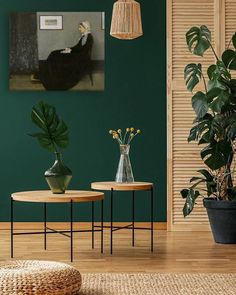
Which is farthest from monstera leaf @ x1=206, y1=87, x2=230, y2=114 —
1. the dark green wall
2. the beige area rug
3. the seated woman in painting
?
the beige area rug

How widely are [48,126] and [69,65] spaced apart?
166 cm

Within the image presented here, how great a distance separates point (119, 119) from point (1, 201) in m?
1.30

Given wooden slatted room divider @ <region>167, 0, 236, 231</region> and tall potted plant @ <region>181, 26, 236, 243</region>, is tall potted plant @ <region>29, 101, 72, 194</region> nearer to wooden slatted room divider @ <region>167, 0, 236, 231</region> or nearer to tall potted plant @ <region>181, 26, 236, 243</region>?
tall potted plant @ <region>181, 26, 236, 243</region>

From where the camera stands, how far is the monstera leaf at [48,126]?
587 cm

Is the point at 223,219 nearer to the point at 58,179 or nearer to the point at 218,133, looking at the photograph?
the point at 218,133

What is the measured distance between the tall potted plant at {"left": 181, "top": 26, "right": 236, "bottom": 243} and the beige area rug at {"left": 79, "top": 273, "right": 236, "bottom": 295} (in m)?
1.54

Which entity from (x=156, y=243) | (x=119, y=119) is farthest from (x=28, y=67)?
(x=156, y=243)

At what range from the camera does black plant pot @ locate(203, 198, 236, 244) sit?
21.6ft

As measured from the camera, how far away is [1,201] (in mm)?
7473

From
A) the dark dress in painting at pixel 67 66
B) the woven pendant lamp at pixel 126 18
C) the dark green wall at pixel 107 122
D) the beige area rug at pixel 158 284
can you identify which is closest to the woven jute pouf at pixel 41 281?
the beige area rug at pixel 158 284

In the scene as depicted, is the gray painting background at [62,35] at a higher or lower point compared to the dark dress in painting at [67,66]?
higher

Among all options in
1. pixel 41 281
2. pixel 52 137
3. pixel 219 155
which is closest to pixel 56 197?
pixel 52 137

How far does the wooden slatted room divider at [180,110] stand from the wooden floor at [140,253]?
0.20 meters

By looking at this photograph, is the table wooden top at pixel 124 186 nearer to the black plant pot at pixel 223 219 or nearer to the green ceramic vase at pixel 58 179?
the green ceramic vase at pixel 58 179
